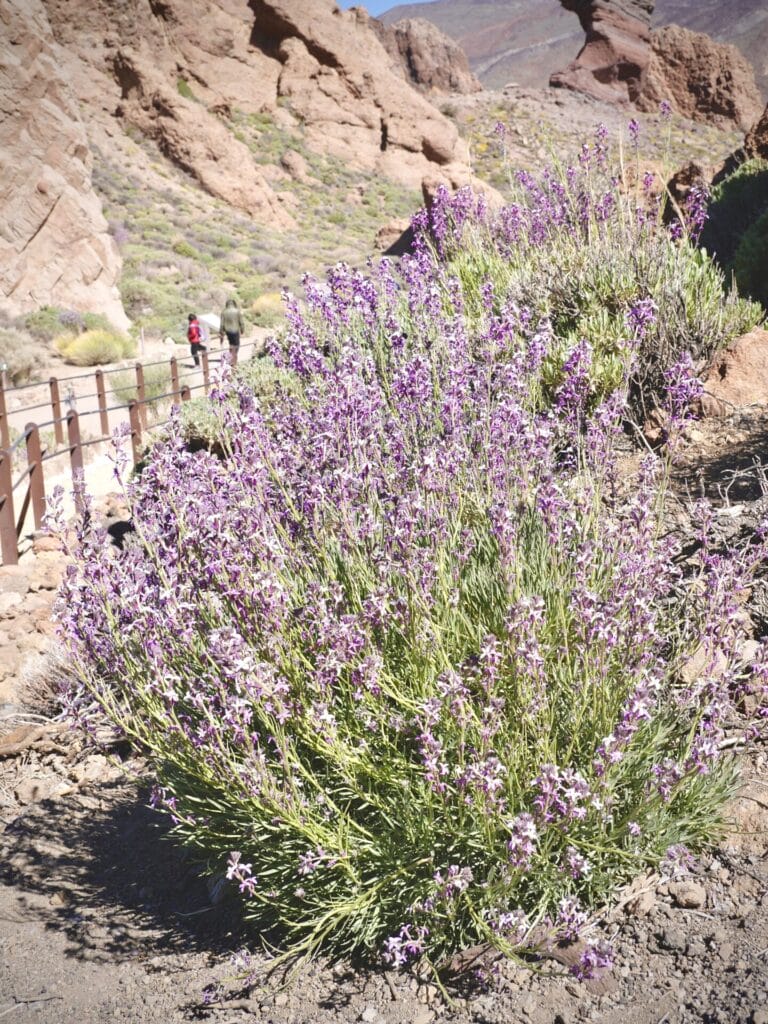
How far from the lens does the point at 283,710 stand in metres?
2.30

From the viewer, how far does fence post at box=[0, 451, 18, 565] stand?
7.39m

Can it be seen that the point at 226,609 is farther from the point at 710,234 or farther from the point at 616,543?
the point at 710,234

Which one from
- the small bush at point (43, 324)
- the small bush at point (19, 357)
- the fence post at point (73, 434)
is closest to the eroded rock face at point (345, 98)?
the small bush at point (43, 324)

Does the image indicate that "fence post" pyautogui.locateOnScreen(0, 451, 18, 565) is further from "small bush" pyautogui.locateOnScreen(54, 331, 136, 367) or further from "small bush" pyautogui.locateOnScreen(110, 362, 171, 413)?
"small bush" pyautogui.locateOnScreen(54, 331, 136, 367)

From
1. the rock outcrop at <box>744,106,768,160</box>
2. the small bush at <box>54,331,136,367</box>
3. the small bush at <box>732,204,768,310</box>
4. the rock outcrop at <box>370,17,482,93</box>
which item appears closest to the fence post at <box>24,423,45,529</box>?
the small bush at <box>732,204,768,310</box>

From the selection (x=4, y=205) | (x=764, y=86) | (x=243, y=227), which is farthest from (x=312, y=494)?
(x=764, y=86)

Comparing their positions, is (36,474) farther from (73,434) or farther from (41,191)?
(41,191)

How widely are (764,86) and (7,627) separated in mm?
128321

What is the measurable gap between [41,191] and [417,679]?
2384cm

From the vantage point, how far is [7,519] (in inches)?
293

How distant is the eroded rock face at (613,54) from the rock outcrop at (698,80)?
1.08 m

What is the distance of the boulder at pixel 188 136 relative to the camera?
39.7 meters

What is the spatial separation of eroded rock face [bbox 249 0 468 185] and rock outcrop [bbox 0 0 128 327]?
27.3 m

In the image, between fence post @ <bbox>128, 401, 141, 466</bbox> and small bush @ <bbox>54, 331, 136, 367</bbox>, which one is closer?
fence post @ <bbox>128, 401, 141, 466</bbox>
